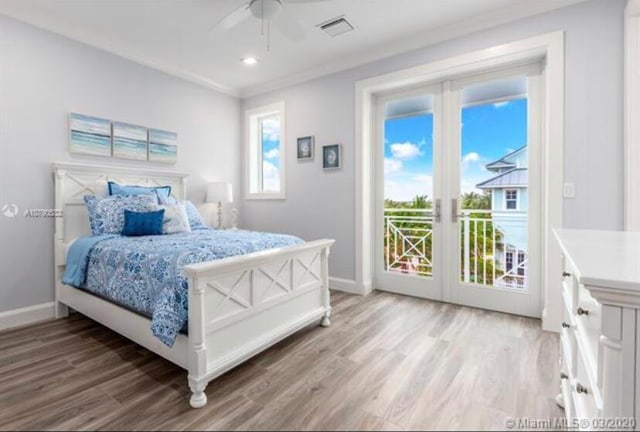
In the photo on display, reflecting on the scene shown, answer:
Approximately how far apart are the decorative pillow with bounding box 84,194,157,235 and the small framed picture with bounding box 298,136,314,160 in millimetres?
1806

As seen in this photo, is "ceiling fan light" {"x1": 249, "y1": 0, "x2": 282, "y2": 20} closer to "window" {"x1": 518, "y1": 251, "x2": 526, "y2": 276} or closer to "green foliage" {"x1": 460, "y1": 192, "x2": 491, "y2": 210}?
"green foliage" {"x1": 460, "y1": 192, "x2": 491, "y2": 210}

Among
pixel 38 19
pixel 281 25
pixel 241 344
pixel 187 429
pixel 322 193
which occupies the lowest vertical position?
pixel 187 429

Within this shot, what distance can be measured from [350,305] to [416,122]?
6.73 ft

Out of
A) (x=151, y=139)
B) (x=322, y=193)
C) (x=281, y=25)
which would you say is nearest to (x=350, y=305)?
(x=322, y=193)

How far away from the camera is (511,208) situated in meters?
2.93

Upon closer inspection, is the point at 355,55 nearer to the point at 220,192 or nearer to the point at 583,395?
the point at 220,192

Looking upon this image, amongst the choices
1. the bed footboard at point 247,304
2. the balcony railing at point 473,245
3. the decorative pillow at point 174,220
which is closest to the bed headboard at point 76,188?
the decorative pillow at point 174,220

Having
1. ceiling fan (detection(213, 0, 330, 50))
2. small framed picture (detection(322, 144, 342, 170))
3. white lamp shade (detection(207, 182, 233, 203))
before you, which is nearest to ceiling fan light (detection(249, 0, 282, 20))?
ceiling fan (detection(213, 0, 330, 50))

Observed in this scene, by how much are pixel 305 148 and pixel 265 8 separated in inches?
71.8

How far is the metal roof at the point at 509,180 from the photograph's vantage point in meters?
2.87

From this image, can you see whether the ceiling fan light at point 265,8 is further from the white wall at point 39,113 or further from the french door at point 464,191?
the white wall at point 39,113

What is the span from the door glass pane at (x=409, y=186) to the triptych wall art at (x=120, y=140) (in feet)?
8.32

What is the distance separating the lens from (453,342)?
2.35 meters

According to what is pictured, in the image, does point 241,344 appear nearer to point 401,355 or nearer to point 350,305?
point 401,355
